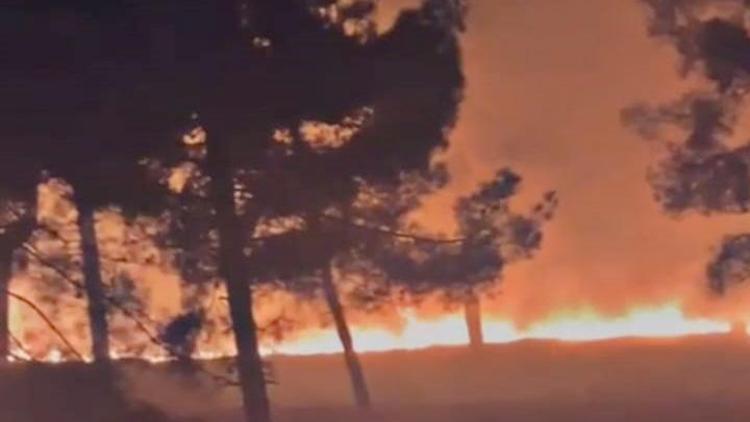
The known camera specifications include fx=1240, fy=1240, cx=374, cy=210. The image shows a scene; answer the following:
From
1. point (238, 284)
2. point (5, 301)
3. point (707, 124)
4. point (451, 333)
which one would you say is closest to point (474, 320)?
point (451, 333)

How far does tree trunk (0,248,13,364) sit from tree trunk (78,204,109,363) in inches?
9.3

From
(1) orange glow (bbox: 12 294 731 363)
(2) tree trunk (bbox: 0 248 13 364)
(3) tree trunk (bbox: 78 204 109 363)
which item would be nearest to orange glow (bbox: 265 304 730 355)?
(1) orange glow (bbox: 12 294 731 363)

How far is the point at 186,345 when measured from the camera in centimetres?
400

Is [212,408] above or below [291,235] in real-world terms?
below

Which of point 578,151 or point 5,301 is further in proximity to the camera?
point 578,151

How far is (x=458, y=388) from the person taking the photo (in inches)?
161

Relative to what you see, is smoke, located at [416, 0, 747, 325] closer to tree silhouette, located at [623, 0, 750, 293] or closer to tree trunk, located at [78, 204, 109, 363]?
tree silhouette, located at [623, 0, 750, 293]

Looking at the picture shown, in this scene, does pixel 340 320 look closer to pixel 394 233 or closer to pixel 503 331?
pixel 394 233

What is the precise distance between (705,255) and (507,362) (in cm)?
73

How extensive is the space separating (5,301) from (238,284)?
2.46 feet

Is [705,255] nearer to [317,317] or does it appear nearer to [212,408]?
[317,317]

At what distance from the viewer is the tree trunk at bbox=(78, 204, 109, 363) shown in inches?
157

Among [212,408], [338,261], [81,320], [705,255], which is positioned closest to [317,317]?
[338,261]

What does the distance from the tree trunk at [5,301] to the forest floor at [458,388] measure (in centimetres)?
7
